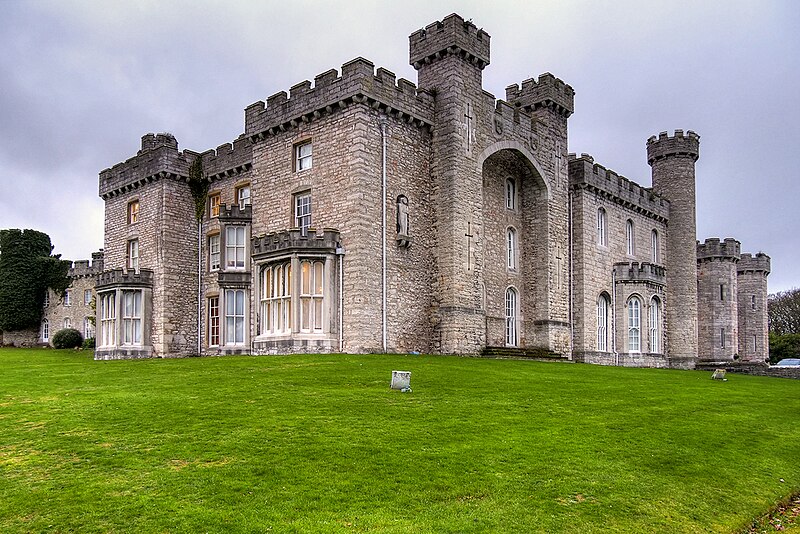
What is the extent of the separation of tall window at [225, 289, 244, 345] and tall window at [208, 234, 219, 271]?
2.16m

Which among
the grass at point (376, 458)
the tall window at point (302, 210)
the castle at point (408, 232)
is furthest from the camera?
the tall window at point (302, 210)

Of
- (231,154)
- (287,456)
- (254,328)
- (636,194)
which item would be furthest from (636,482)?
(636,194)

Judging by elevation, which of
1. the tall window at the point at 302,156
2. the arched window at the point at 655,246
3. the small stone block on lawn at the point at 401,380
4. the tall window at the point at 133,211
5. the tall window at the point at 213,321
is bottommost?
the small stone block on lawn at the point at 401,380

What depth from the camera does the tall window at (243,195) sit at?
30730 mm

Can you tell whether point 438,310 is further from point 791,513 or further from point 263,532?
point 263,532

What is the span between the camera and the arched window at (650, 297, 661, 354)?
36906 millimetres

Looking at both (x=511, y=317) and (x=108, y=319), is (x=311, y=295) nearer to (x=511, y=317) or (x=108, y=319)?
(x=511, y=317)

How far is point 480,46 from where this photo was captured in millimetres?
27125

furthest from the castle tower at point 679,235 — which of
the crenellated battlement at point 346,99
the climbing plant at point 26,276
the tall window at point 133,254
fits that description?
the climbing plant at point 26,276

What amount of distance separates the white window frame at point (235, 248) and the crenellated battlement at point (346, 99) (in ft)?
14.3

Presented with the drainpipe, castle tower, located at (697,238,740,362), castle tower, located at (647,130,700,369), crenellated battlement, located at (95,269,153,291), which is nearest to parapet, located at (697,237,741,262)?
castle tower, located at (697,238,740,362)

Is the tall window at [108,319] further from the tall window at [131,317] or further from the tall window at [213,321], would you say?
the tall window at [213,321]

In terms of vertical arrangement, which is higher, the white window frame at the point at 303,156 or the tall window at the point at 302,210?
the white window frame at the point at 303,156

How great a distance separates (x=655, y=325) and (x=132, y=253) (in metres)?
26.3
